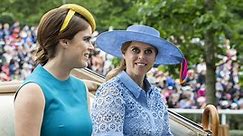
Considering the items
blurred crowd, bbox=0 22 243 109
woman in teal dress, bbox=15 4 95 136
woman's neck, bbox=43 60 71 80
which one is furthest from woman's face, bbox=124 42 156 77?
blurred crowd, bbox=0 22 243 109

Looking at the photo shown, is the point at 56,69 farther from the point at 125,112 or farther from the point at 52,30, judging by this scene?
the point at 125,112

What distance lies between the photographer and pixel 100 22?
2803cm

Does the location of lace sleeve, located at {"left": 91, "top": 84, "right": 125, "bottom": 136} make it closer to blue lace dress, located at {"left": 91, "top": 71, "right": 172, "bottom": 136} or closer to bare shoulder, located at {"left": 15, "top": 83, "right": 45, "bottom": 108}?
blue lace dress, located at {"left": 91, "top": 71, "right": 172, "bottom": 136}

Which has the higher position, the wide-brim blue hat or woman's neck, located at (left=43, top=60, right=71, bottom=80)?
the wide-brim blue hat

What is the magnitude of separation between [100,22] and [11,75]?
10.0 meters

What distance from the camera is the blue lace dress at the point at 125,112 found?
13.5ft

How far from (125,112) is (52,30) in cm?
109

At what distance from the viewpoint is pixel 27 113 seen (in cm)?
302

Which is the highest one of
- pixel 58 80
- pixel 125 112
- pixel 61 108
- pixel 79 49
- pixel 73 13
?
pixel 73 13

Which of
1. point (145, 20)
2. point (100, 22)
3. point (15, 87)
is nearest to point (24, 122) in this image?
point (15, 87)

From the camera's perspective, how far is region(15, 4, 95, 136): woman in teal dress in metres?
3.04

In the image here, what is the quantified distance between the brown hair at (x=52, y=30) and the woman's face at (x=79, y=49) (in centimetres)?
2

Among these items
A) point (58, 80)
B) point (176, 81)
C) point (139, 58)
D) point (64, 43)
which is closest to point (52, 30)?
point (64, 43)

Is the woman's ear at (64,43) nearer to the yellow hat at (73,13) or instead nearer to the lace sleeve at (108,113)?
the yellow hat at (73,13)
